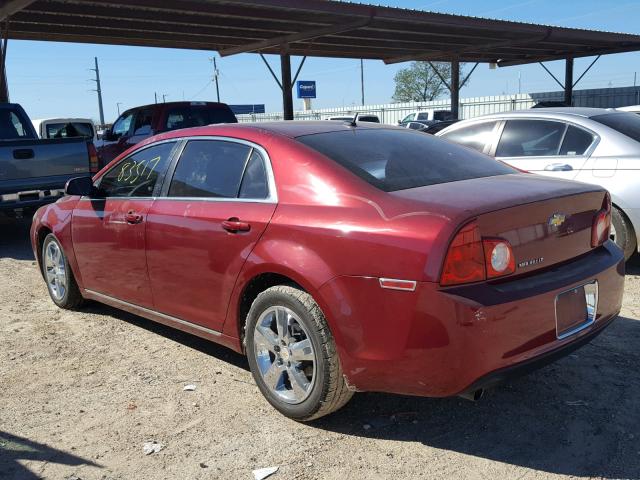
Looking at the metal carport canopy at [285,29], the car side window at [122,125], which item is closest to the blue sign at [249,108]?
the metal carport canopy at [285,29]

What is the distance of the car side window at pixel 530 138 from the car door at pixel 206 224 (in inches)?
150

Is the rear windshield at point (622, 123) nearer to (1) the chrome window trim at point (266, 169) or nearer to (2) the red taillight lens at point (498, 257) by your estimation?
(2) the red taillight lens at point (498, 257)

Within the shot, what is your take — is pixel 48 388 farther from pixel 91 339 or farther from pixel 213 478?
pixel 213 478

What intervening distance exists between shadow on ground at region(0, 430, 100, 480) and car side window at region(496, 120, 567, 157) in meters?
5.21

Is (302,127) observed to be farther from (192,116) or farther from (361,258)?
(192,116)

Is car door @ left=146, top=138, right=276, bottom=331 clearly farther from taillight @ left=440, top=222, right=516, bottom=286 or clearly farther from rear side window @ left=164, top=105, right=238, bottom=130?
rear side window @ left=164, top=105, right=238, bottom=130

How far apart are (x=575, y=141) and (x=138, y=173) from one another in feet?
14.1

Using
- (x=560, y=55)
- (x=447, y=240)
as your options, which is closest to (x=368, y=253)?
(x=447, y=240)

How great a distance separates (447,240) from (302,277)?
79cm

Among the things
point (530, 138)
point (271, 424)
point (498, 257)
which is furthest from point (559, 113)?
point (271, 424)

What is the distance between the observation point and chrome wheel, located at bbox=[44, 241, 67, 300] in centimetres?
545

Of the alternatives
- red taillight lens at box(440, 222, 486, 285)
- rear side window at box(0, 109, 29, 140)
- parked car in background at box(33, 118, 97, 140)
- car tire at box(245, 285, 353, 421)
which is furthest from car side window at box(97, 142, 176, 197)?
parked car in background at box(33, 118, 97, 140)

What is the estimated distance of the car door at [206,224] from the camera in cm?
353

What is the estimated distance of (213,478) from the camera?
9.53 ft
